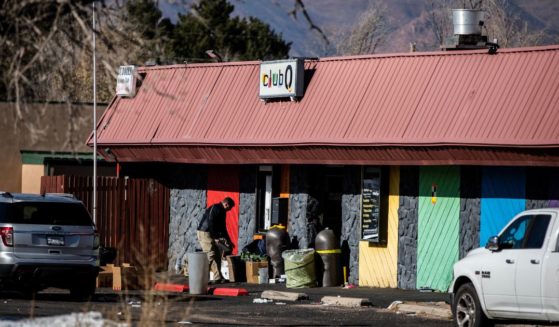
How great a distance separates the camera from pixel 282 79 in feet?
103

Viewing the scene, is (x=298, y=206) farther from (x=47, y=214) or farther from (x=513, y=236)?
(x=513, y=236)

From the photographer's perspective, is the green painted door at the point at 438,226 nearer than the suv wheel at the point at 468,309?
No

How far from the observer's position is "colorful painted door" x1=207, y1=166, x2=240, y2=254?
110 feet

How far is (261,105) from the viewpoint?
31953mm

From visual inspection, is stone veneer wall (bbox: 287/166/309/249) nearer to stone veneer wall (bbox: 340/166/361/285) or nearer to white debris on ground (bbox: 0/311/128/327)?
stone veneer wall (bbox: 340/166/361/285)

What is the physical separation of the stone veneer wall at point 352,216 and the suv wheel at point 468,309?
10732 millimetres

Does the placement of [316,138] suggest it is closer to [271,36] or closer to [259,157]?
[259,157]

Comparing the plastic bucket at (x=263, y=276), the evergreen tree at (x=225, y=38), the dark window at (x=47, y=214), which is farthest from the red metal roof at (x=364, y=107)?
the evergreen tree at (x=225, y=38)

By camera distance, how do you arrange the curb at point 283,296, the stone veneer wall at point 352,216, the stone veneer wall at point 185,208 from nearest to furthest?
the curb at point 283,296, the stone veneer wall at point 352,216, the stone veneer wall at point 185,208

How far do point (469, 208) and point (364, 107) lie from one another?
10.7 feet

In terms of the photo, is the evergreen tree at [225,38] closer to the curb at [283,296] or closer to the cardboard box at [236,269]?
the cardboard box at [236,269]

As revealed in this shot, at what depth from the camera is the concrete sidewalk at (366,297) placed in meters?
23.1

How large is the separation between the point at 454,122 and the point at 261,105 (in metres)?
5.84

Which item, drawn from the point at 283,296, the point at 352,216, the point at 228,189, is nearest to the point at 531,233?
the point at 283,296
